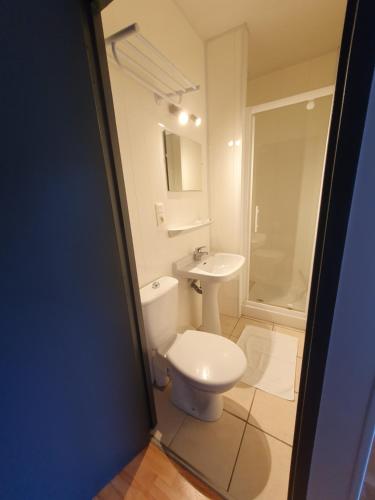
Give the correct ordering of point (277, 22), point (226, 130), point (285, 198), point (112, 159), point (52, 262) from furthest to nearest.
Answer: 1. point (285, 198)
2. point (226, 130)
3. point (277, 22)
4. point (112, 159)
5. point (52, 262)

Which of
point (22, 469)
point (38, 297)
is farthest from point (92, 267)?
point (22, 469)

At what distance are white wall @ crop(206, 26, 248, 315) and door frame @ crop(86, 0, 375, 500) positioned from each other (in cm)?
130

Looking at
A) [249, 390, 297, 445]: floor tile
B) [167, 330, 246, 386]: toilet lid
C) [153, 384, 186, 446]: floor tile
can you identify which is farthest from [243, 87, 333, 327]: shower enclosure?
[153, 384, 186, 446]: floor tile

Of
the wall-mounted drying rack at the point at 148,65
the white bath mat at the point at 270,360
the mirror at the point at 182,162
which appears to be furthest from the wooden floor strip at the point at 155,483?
the wall-mounted drying rack at the point at 148,65

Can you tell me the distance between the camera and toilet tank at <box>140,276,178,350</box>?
116 centimetres

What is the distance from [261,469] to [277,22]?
2960 millimetres

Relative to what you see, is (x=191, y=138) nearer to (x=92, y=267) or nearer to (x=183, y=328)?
(x=92, y=267)

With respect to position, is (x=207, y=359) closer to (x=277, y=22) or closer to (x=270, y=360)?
(x=270, y=360)

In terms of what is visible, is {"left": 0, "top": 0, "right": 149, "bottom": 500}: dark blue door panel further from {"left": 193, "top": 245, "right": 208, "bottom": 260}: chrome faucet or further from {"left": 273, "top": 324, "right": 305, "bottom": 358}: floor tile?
{"left": 273, "top": 324, "right": 305, "bottom": 358}: floor tile

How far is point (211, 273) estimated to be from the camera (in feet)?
5.25

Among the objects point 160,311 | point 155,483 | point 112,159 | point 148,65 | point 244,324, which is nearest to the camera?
point 112,159

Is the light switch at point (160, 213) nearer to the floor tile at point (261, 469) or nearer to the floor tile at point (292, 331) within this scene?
the floor tile at point (261, 469)

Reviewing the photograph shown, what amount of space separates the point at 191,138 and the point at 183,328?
161 centimetres

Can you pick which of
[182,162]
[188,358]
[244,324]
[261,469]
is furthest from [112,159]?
[244,324]
